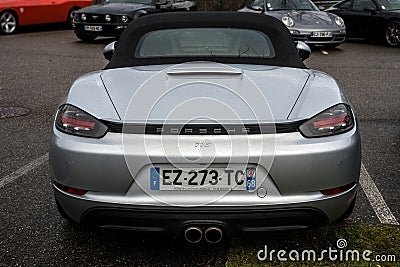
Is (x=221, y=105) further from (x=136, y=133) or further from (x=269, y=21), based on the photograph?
(x=269, y=21)

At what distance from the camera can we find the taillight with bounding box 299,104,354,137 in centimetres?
311

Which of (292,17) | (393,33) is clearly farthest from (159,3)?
(393,33)

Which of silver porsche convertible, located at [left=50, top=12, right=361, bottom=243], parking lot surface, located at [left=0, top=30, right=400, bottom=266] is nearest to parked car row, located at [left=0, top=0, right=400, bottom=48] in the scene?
parking lot surface, located at [left=0, top=30, right=400, bottom=266]

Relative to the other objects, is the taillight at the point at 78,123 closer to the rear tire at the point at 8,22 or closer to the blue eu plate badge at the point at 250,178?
the blue eu plate badge at the point at 250,178

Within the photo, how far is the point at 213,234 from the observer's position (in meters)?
3.12

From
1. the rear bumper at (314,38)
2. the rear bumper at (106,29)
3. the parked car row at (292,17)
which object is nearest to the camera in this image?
the rear bumper at (314,38)

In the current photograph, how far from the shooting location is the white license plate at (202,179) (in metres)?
2.98

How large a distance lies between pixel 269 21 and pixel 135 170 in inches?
78.1

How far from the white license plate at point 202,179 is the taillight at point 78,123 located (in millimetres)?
369

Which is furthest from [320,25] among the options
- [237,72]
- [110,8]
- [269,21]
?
[237,72]

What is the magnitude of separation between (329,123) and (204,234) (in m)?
0.89

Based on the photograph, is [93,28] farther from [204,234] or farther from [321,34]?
[204,234]

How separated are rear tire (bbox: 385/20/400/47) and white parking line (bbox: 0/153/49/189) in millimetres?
11319


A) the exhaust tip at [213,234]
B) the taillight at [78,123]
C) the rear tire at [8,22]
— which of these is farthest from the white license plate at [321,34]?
the exhaust tip at [213,234]
